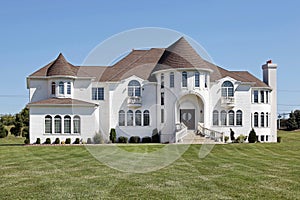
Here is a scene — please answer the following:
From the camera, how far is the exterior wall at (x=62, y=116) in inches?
1543

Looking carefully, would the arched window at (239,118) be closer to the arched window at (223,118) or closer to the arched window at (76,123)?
the arched window at (223,118)

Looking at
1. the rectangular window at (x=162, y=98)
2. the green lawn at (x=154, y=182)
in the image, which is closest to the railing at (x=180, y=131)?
the rectangular window at (x=162, y=98)

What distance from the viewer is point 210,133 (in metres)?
40.6

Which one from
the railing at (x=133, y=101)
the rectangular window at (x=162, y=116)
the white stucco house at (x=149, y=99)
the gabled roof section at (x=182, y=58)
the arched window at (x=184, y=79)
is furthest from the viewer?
the railing at (x=133, y=101)

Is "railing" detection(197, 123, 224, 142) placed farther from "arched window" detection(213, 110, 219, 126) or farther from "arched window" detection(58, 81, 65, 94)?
"arched window" detection(58, 81, 65, 94)

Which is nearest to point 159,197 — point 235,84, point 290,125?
point 235,84

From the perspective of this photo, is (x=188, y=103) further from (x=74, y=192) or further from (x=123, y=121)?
(x=74, y=192)

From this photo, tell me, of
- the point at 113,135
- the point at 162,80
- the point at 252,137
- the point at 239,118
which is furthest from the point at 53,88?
the point at 252,137

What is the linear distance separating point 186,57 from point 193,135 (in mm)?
7416

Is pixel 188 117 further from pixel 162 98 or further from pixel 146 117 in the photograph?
pixel 146 117

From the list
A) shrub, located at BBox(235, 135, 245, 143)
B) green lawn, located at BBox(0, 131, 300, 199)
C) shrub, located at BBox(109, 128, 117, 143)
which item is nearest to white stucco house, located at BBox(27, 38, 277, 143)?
shrub, located at BBox(109, 128, 117, 143)

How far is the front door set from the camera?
4231 centimetres

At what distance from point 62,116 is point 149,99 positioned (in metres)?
8.95

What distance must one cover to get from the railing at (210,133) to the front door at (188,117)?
1003 millimetres
